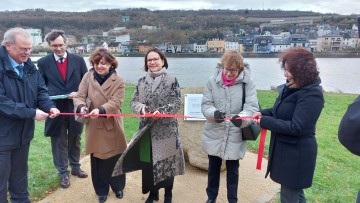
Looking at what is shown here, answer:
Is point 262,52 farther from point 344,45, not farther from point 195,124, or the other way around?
point 195,124

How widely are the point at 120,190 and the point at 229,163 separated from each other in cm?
147

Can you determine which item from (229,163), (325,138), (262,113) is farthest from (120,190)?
(325,138)

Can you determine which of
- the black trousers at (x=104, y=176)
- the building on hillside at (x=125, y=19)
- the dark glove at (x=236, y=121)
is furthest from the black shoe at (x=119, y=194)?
the building on hillside at (x=125, y=19)

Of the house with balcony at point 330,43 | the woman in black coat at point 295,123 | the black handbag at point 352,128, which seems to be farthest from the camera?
the house with balcony at point 330,43

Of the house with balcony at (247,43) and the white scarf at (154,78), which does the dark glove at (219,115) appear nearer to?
the white scarf at (154,78)

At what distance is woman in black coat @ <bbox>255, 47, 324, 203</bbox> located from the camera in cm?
283

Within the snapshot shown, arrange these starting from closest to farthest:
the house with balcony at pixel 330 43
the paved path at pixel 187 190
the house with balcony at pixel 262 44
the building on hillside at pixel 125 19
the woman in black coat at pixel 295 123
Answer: the woman in black coat at pixel 295 123
the paved path at pixel 187 190
the house with balcony at pixel 330 43
the house with balcony at pixel 262 44
the building on hillside at pixel 125 19

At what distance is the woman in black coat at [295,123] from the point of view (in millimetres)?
2834

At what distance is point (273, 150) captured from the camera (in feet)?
10.2

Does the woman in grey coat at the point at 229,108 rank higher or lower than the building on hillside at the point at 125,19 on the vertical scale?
lower

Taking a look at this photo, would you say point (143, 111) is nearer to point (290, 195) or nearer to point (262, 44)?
point (290, 195)

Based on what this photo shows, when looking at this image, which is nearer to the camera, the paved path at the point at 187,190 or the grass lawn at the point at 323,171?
the paved path at the point at 187,190

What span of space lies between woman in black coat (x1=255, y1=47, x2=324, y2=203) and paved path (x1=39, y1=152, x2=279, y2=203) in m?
1.18

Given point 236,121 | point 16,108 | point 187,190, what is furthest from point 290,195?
point 16,108
